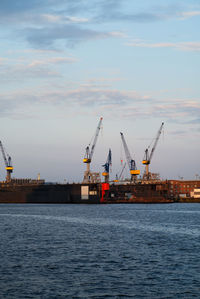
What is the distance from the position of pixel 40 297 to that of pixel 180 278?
11695 millimetres

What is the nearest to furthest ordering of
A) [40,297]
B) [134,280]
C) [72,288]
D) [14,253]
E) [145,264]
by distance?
[40,297] → [72,288] → [134,280] → [145,264] → [14,253]

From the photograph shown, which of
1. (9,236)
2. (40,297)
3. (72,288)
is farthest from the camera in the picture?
(9,236)

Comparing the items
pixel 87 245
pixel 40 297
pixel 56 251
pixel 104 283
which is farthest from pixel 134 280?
pixel 87 245

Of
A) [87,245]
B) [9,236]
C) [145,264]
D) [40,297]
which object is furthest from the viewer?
[9,236]

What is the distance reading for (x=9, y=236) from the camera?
67.7 metres

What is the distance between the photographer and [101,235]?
6838 centimetres

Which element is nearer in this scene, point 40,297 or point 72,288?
point 40,297

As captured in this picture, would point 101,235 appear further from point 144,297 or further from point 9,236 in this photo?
point 144,297

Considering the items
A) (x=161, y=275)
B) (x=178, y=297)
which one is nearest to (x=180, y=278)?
(x=161, y=275)

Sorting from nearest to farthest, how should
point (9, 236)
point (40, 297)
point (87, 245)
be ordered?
point (40, 297) < point (87, 245) < point (9, 236)

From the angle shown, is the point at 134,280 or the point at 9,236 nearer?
the point at 134,280

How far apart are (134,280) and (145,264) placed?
23.9 ft

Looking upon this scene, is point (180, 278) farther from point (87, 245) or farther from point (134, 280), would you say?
point (87, 245)

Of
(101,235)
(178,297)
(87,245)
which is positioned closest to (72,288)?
(178,297)
